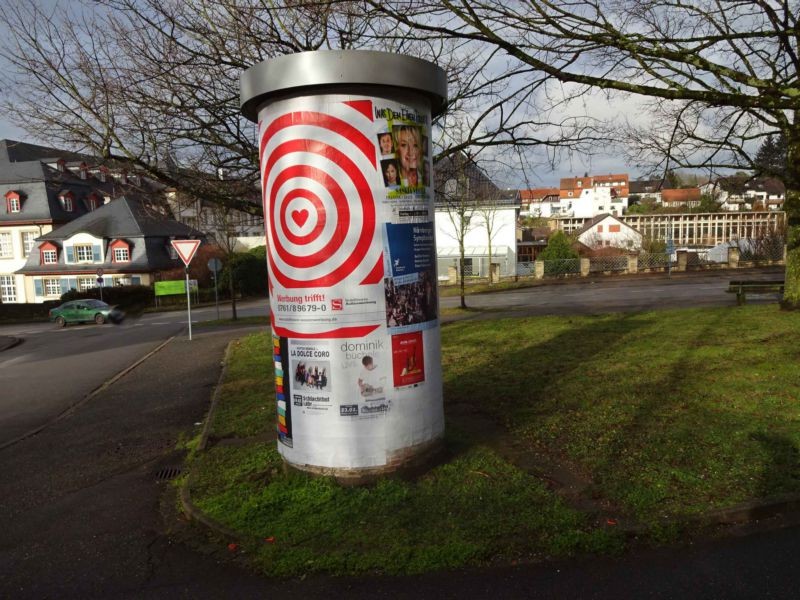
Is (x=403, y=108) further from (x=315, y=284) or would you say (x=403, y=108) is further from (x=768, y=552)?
(x=768, y=552)

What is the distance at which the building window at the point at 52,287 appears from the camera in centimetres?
4959

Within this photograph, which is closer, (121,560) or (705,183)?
(121,560)

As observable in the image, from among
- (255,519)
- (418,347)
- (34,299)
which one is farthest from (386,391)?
(34,299)

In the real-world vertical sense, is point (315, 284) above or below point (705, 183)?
below

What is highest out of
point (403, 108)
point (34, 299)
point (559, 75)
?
point (559, 75)

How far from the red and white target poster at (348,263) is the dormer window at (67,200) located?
5858 cm

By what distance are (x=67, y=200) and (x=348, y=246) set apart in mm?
59899

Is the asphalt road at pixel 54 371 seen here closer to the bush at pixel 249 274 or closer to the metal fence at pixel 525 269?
the bush at pixel 249 274

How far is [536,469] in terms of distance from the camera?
511 centimetres

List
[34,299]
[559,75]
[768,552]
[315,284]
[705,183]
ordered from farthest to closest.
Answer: [34,299] < [705,183] < [559,75] < [315,284] < [768,552]

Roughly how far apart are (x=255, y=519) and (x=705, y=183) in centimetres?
1210

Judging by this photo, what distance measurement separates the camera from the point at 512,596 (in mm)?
3410

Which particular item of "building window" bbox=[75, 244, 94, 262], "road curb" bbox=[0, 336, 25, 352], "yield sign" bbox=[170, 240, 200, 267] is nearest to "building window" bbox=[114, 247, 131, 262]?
"building window" bbox=[75, 244, 94, 262]

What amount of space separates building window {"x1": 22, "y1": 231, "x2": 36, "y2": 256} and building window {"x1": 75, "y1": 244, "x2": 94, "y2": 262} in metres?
9.55
